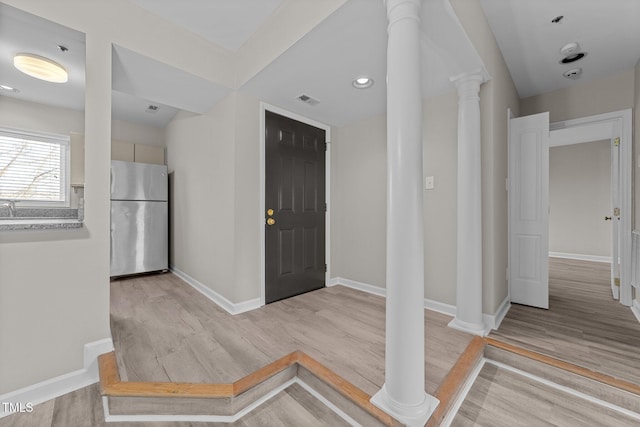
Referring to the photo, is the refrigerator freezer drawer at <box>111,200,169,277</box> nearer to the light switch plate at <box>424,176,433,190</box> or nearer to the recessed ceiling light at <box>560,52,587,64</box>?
the light switch plate at <box>424,176,433,190</box>

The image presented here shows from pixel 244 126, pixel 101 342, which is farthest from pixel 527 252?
pixel 101 342

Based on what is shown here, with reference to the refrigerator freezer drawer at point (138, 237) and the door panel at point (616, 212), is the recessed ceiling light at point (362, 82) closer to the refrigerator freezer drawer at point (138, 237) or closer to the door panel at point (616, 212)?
the door panel at point (616, 212)

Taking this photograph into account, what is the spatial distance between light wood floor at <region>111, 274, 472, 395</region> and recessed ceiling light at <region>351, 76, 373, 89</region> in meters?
2.16

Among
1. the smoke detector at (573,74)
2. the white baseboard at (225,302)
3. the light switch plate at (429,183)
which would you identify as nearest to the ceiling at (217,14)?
the light switch plate at (429,183)

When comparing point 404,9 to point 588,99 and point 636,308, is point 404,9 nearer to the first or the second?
point 588,99

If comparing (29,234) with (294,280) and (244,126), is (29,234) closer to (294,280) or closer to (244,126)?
(244,126)

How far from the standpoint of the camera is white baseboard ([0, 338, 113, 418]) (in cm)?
139

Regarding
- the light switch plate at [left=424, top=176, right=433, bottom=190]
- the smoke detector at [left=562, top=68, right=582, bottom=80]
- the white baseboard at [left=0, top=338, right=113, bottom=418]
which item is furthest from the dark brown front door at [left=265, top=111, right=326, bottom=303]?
the smoke detector at [left=562, top=68, right=582, bottom=80]

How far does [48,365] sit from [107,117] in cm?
153

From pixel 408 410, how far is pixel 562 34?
3.10m

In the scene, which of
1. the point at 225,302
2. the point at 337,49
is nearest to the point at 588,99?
the point at 337,49

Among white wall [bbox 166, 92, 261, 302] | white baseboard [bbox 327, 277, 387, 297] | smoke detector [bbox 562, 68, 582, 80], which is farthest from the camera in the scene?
white baseboard [bbox 327, 277, 387, 297]

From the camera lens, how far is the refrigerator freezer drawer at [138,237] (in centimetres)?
356

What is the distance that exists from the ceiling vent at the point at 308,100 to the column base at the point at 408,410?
2.51 metres
